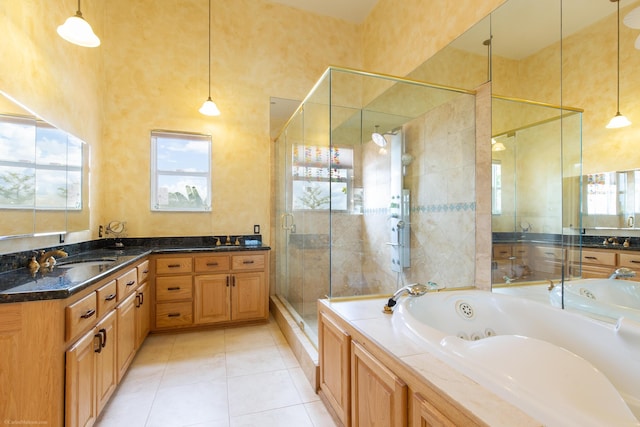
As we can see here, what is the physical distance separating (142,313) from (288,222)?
1.65 metres

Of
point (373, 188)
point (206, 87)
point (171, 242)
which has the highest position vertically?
point (206, 87)

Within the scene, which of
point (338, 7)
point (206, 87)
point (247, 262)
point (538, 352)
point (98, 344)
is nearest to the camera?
point (538, 352)

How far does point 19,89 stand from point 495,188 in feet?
10.4

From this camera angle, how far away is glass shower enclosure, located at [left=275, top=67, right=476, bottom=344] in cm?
236

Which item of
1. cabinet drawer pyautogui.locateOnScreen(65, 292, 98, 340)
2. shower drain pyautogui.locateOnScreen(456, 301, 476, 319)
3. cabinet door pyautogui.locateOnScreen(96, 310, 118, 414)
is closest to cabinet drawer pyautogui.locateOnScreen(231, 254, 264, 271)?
cabinet door pyautogui.locateOnScreen(96, 310, 118, 414)

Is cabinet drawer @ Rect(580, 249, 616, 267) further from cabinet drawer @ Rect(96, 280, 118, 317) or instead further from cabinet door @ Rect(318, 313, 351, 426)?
cabinet drawer @ Rect(96, 280, 118, 317)

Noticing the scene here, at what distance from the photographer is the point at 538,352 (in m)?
1.05

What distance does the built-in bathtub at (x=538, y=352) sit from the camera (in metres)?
0.85

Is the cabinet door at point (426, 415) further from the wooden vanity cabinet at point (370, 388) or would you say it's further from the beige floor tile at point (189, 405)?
the beige floor tile at point (189, 405)

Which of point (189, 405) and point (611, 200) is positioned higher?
point (611, 200)

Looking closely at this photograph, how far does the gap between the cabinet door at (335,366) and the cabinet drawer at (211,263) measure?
1570mm

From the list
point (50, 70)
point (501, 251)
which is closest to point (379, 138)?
point (501, 251)

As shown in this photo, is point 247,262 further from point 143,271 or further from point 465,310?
point 465,310

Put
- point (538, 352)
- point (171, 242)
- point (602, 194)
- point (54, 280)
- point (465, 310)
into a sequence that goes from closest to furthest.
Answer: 1. point (538, 352)
2. point (602, 194)
3. point (54, 280)
4. point (465, 310)
5. point (171, 242)
